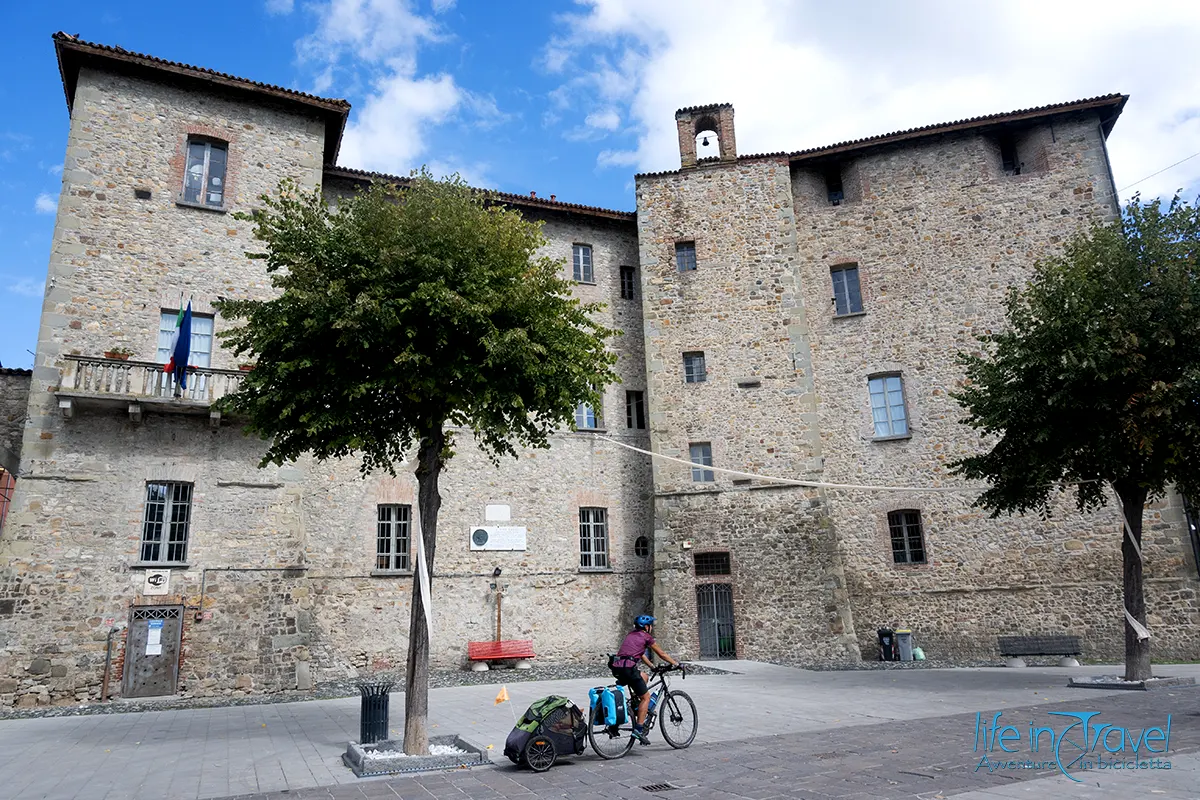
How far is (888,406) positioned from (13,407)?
19860mm

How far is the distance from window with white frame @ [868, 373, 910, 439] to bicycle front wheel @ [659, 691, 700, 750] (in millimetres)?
13156

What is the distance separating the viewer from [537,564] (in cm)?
1936

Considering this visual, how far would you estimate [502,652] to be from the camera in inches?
721

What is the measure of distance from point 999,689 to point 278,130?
62.0ft

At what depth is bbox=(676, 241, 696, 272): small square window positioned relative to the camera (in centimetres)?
2159

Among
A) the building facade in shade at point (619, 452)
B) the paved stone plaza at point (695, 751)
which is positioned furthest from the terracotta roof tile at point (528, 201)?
the paved stone plaza at point (695, 751)

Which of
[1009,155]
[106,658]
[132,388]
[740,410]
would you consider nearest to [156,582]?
[106,658]

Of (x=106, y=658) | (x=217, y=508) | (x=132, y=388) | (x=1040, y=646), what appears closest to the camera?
(x=106, y=658)

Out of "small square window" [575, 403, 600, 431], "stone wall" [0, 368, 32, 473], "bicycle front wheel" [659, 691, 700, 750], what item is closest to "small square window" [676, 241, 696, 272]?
"small square window" [575, 403, 600, 431]

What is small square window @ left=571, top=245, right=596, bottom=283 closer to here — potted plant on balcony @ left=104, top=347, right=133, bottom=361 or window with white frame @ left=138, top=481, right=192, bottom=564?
potted plant on balcony @ left=104, top=347, right=133, bottom=361

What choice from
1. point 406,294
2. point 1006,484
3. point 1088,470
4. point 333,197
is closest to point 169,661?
point 406,294

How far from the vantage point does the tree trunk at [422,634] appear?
26.8 feet

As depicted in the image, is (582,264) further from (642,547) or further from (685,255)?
(642,547)

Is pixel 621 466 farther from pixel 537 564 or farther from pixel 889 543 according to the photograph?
pixel 889 543
